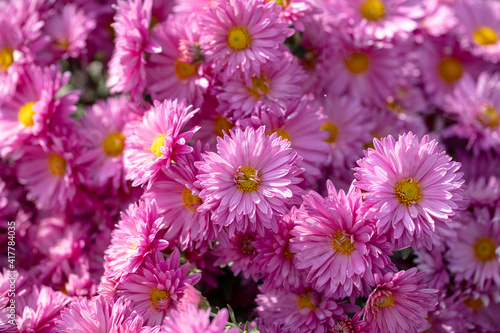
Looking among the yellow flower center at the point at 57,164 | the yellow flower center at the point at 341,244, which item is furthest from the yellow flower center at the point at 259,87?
the yellow flower center at the point at 57,164

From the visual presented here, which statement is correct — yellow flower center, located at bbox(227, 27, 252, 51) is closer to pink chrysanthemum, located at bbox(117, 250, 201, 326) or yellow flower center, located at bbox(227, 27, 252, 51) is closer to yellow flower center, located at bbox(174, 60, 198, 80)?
yellow flower center, located at bbox(174, 60, 198, 80)

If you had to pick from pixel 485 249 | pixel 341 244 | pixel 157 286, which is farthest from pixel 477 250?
pixel 157 286

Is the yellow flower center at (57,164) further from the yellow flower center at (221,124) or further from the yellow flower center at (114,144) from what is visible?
the yellow flower center at (221,124)

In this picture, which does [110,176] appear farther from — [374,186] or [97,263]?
[374,186]

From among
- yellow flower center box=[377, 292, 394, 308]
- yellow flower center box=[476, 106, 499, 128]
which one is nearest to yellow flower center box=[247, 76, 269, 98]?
yellow flower center box=[377, 292, 394, 308]

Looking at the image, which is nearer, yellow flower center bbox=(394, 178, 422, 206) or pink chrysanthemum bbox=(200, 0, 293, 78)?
yellow flower center bbox=(394, 178, 422, 206)

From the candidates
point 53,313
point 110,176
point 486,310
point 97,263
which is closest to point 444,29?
point 486,310
